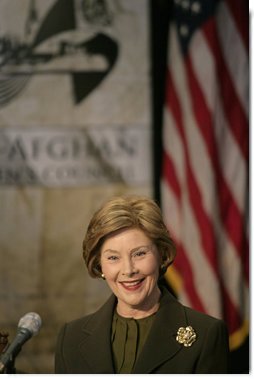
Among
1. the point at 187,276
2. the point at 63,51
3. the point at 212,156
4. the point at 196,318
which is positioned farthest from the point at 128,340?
the point at 63,51

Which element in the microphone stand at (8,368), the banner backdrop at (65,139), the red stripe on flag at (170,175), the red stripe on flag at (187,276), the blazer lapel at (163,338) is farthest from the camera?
the banner backdrop at (65,139)

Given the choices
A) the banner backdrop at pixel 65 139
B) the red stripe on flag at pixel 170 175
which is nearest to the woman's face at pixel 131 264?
the red stripe on flag at pixel 170 175

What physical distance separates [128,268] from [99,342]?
200 millimetres

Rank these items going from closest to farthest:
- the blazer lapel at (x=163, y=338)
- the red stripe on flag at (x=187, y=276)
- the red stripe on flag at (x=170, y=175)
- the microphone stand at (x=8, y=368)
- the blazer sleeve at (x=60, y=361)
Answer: the microphone stand at (x=8, y=368) → the blazer lapel at (x=163, y=338) → the blazer sleeve at (x=60, y=361) → the red stripe on flag at (x=187, y=276) → the red stripe on flag at (x=170, y=175)

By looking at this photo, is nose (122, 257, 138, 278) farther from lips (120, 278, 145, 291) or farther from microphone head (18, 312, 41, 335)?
microphone head (18, 312, 41, 335)

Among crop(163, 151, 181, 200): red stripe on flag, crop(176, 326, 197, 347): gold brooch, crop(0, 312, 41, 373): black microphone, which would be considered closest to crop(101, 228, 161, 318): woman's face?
crop(176, 326, 197, 347): gold brooch

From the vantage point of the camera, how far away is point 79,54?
3.86 meters

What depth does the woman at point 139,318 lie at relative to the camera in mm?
1593

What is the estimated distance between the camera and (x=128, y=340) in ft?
5.39

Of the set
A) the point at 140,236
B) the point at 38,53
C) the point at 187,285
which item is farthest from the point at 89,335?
the point at 38,53

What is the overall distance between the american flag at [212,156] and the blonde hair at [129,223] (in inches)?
79.1

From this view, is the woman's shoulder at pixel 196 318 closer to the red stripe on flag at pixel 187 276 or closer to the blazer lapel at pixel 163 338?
the blazer lapel at pixel 163 338

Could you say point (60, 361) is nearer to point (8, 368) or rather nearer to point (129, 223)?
point (8, 368)

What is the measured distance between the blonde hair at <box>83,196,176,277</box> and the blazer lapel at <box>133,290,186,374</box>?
0.11 meters
